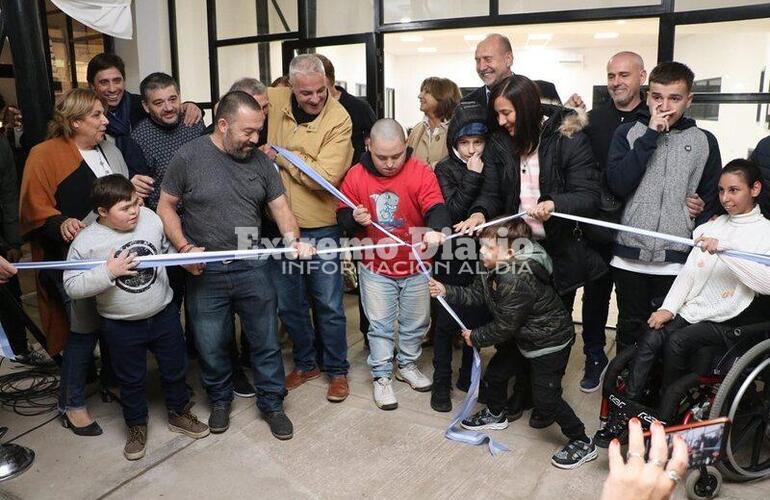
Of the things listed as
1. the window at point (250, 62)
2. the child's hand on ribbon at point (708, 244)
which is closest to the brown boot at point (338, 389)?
the child's hand on ribbon at point (708, 244)

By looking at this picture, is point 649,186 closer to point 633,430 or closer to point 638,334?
point 638,334

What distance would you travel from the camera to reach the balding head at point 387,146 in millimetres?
2945

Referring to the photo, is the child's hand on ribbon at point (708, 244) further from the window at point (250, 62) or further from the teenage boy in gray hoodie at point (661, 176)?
the window at point (250, 62)

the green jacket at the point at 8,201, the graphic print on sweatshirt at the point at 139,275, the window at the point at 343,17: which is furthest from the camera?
the window at the point at 343,17

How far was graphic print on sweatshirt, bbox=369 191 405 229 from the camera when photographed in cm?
310

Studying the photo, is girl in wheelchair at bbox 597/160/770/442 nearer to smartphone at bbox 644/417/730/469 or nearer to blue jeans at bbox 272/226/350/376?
smartphone at bbox 644/417/730/469

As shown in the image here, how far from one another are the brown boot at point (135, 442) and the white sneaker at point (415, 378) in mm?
1426

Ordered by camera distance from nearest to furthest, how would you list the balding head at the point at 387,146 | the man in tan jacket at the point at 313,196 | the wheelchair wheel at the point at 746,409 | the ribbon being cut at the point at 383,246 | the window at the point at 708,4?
the wheelchair wheel at the point at 746,409, the ribbon being cut at the point at 383,246, the balding head at the point at 387,146, the man in tan jacket at the point at 313,196, the window at the point at 708,4

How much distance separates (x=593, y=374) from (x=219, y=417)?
208cm

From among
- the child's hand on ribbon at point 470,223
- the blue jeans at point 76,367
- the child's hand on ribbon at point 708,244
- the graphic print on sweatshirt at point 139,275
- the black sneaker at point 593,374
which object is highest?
the child's hand on ribbon at point 470,223

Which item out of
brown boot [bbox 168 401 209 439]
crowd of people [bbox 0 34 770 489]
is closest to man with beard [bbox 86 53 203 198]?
crowd of people [bbox 0 34 770 489]

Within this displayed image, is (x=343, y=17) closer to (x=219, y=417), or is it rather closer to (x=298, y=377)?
(x=298, y=377)

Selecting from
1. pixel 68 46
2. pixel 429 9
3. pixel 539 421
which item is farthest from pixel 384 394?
pixel 68 46

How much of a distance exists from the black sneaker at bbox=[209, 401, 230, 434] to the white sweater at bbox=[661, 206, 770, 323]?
2184 mm
